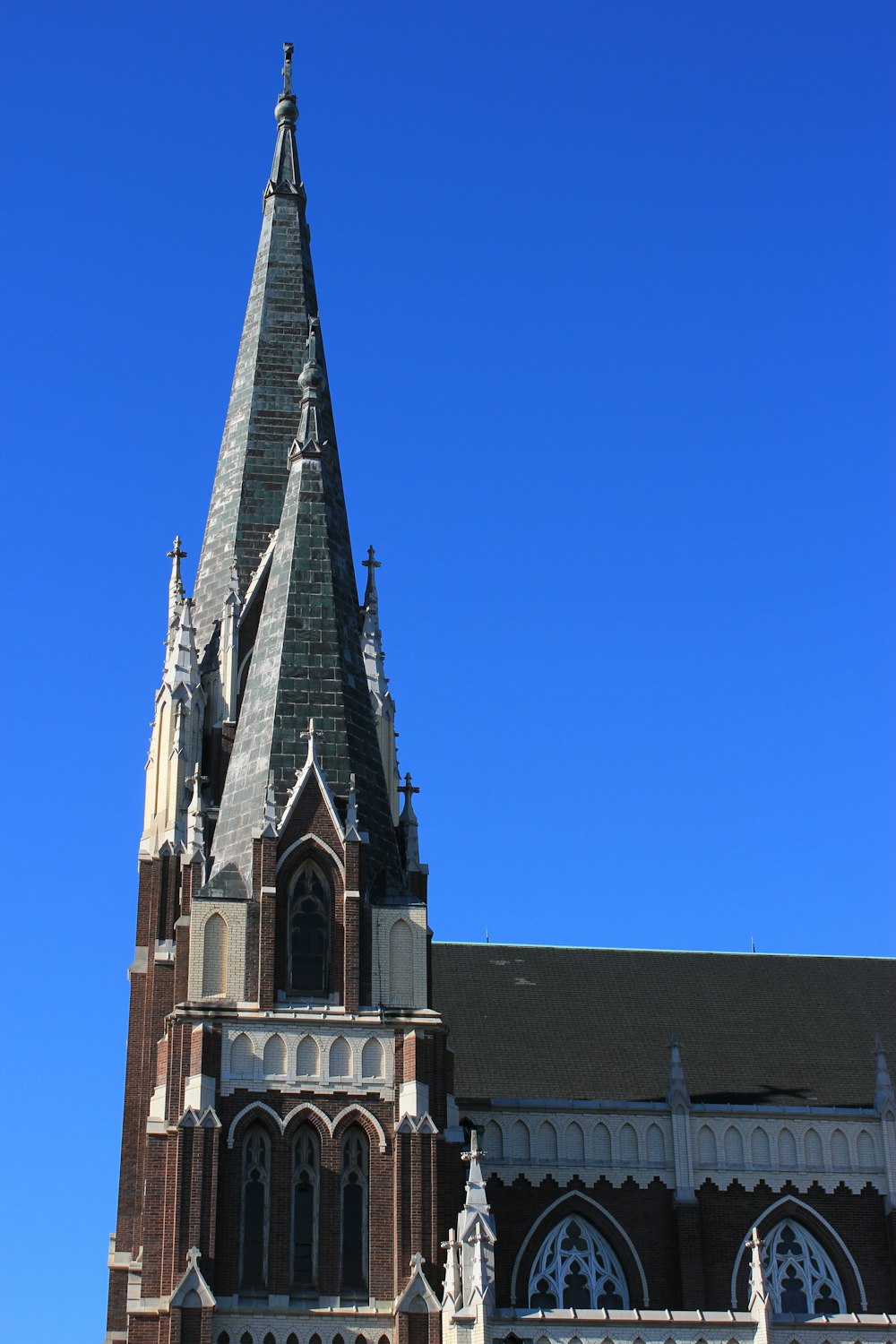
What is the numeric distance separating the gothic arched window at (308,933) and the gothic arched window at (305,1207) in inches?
100

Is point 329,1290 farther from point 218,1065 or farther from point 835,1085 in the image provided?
point 835,1085

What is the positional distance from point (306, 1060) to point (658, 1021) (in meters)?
11.8

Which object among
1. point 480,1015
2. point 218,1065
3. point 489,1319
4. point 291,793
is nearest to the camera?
point 489,1319

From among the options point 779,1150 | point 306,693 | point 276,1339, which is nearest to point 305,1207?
point 276,1339

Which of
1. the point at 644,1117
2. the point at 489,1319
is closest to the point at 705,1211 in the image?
the point at 644,1117

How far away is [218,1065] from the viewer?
35812 mm

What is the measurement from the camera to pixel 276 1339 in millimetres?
34188

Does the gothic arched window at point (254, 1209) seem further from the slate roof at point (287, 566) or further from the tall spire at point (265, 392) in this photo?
the tall spire at point (265, 392)

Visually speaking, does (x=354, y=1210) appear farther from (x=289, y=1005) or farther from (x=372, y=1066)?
(x=289, y=1005)

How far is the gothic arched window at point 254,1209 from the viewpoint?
34781 mm

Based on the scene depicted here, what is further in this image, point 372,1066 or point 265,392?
point 265,392

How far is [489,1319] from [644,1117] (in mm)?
9657

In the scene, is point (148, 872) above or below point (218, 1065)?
above

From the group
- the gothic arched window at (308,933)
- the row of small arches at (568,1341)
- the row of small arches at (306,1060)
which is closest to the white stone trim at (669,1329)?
the row of small arches at (568,1341)
